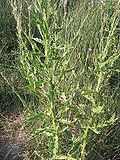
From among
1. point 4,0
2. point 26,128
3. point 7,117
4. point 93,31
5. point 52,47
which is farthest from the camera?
point 4,0

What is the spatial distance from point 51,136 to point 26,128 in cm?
68

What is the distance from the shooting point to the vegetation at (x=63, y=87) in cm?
199

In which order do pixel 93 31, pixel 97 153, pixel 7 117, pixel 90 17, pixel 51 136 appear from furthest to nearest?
pixel 90 17, pixel 93 31, pixel 7 117, pixel 97 153, pixel 51 136

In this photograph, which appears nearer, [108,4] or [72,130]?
[72,130]

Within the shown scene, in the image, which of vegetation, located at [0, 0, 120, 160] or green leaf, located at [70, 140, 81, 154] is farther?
green leaf, located at [70, 140, 81, 154]

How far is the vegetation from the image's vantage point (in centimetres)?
199

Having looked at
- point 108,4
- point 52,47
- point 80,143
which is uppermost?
point 52,47

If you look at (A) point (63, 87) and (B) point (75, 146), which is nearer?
(B) point (75, 146)

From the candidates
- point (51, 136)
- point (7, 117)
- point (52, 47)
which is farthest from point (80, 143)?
point (7, 117)

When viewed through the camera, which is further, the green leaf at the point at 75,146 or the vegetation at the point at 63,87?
the green leaf at the point at 75,146

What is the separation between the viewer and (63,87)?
8.32 ft

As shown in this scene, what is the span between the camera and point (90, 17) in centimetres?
348

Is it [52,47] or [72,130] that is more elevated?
[52,47]

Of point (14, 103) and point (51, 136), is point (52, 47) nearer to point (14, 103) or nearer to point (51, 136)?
point (51, 136)
